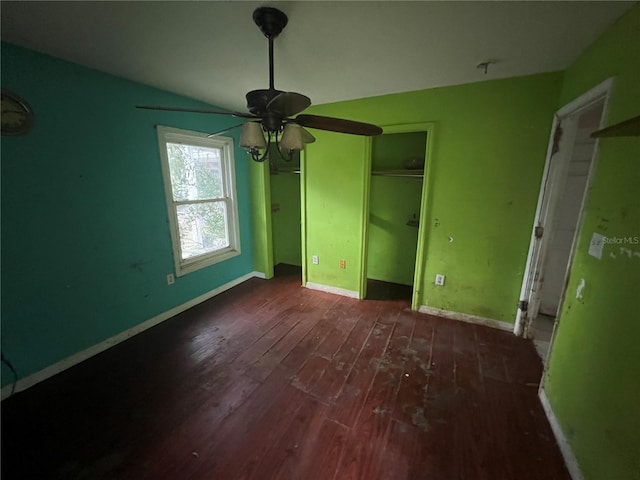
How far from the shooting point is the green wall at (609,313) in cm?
101

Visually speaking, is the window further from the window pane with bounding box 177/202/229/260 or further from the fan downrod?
the fan downrod

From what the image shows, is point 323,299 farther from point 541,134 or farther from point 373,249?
point 541,134

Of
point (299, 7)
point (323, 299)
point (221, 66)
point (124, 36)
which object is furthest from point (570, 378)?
point (124, 36)

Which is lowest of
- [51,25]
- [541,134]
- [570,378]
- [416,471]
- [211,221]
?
[416,471]

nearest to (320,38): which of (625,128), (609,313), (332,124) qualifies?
(332,124)

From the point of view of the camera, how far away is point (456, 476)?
4.13 ft

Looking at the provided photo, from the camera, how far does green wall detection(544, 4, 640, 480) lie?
1.01 meters

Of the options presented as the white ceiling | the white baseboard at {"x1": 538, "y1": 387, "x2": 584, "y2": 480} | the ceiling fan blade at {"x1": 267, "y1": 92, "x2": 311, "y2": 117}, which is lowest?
the white baseboard at {"x1": 538, "y1": 387, "x2": 584, "y2": 480}

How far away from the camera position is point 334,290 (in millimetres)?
3250

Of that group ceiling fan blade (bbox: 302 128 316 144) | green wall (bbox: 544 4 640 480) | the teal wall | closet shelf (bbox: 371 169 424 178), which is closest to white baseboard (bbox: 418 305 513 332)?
green wall (bbox: 544 4 640 480)

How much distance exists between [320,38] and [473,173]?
1.72 metres

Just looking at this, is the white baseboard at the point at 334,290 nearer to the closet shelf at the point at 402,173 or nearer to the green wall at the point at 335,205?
the green wall at the point at 335,205

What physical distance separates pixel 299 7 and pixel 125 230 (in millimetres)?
2144

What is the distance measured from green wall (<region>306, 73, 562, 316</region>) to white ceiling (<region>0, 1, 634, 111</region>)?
0.21 m
